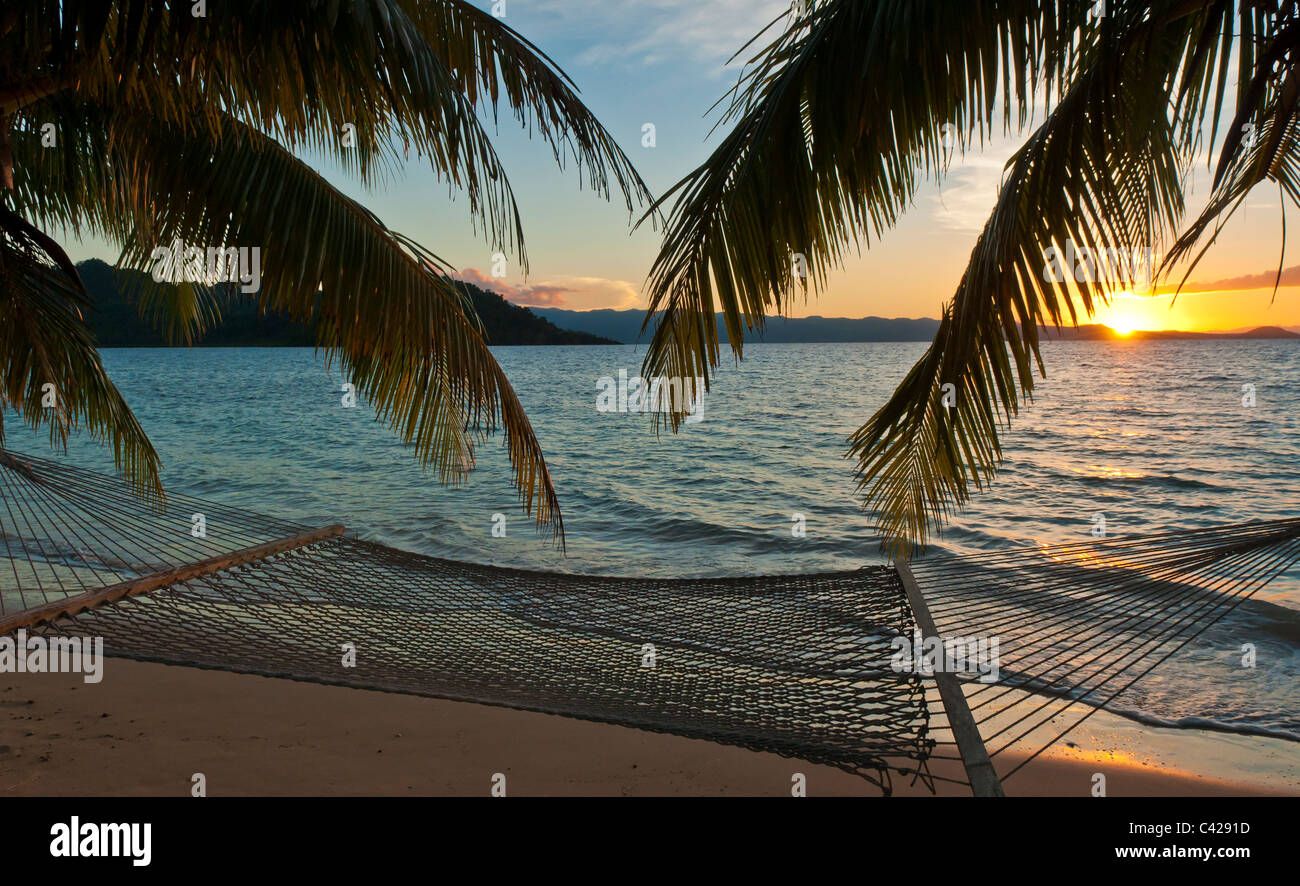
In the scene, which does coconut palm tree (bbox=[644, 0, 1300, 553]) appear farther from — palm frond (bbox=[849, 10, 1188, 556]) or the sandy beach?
the sandy beach

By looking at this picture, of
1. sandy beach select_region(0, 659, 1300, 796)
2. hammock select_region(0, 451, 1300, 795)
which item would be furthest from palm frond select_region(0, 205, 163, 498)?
sandy beach select_region(0, 659, 1300, 796)

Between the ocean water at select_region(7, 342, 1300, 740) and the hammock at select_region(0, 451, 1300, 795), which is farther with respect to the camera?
the ocean water at select_region(7, 342, 1300, 740)

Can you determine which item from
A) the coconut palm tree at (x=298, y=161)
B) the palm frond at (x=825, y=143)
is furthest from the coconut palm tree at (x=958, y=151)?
the coconut palm tree at (x=298, y=161)

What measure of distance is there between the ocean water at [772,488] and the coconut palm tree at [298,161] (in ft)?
2.78

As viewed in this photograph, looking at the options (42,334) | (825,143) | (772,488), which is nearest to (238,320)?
(772,488)

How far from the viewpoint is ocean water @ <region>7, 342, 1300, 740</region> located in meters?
6.46

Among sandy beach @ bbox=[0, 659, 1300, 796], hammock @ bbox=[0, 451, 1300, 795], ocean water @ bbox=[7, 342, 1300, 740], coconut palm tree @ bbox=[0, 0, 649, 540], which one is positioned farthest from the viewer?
ocean water @ bbox=[7, 342, 1300, 740]

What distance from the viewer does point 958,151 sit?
2.36m

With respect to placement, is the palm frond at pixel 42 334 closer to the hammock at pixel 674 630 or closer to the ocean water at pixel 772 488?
the hammock at pixel 674 630

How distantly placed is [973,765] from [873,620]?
130 cm

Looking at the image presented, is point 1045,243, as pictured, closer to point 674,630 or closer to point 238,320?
point 674,630

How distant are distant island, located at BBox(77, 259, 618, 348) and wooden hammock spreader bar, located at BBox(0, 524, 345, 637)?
1148mm

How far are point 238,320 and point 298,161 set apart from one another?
3878cm
